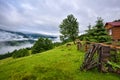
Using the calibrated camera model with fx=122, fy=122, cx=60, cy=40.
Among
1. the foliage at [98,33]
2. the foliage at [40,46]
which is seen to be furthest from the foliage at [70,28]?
the foliage at [98,33]

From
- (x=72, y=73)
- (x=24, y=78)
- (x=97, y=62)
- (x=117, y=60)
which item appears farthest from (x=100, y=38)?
(x=24, y=78)

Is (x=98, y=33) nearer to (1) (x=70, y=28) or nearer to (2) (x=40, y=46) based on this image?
(1) (x=70, y=28)

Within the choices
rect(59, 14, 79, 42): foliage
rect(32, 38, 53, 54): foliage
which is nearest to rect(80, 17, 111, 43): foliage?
rect(59, 14, 79, 42): foliage

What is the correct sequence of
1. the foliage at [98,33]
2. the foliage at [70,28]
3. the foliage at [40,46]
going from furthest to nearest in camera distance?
the foliage at [40,46] < the foliage at [70,28] < the foliage at [98,33]

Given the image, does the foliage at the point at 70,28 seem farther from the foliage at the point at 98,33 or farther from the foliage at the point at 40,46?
the foliage at the point at 98,33

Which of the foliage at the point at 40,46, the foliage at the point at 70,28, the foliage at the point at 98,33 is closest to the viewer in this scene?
the foliage at the point at 98,33

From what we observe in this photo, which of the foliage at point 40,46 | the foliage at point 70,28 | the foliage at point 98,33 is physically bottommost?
the foliage at point 40,46

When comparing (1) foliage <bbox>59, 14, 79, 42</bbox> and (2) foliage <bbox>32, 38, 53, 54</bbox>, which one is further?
(2) foliage <bbox>32, 38, 53, 54</bbox>

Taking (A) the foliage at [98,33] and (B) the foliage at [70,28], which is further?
(B) the foliage at [70,28]

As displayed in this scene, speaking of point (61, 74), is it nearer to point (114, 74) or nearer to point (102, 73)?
point (102, 73)

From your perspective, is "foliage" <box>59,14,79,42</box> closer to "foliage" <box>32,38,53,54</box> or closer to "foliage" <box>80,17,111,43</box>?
"foliage" <box>32,38,53,54</box>

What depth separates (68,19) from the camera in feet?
156

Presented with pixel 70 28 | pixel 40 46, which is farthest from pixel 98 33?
pixel 40 46

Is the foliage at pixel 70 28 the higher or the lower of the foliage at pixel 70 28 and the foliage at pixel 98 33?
the higher
